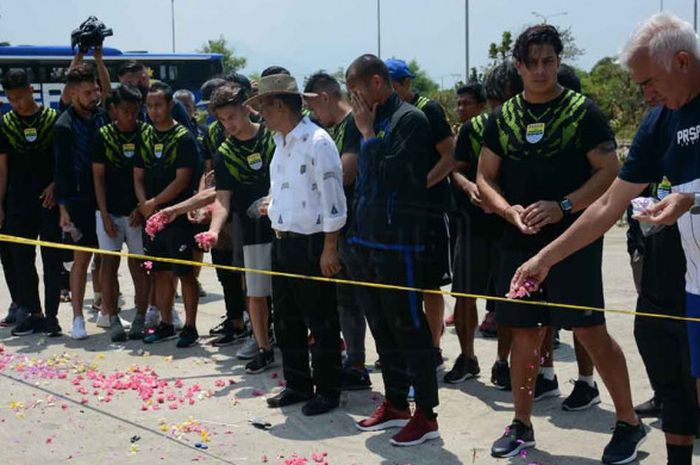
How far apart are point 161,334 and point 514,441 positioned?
3.76m

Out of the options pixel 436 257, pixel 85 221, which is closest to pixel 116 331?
pixel 85 221

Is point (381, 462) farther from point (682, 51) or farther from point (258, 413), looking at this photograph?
point (682, 51)

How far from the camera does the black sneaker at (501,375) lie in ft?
19.9

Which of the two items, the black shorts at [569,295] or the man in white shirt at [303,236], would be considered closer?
the black shorts at [569,295]

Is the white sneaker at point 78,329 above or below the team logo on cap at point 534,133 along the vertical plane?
below

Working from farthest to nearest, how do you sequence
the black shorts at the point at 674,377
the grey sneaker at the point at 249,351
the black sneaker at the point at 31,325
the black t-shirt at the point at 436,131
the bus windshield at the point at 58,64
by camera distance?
the bus windshield at the point at 58,64
the black sneaker at the point at 31,325
the grey sneaker at the point at 249,351
the black t-shirt at the point at 436,131
the black shorts at the point at 674,377

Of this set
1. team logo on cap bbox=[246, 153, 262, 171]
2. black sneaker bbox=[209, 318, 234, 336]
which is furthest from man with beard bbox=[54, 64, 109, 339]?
team logo on cap bbox=[246, 153, 262, 171]

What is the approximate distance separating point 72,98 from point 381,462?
183 inches

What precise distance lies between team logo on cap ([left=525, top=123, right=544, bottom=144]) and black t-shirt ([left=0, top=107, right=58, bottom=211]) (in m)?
4.68

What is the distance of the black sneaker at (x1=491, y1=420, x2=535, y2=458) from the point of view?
190 inches

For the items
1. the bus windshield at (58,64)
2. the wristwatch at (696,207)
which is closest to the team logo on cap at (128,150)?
the wristwatch at (696,207)

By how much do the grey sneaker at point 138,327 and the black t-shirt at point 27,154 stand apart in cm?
130

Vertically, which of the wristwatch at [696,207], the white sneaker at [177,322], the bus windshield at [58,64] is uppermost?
the bus windshield at [58,64]

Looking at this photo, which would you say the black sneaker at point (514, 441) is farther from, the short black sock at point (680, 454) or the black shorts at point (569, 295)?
the short black sock at point (680, 454)
